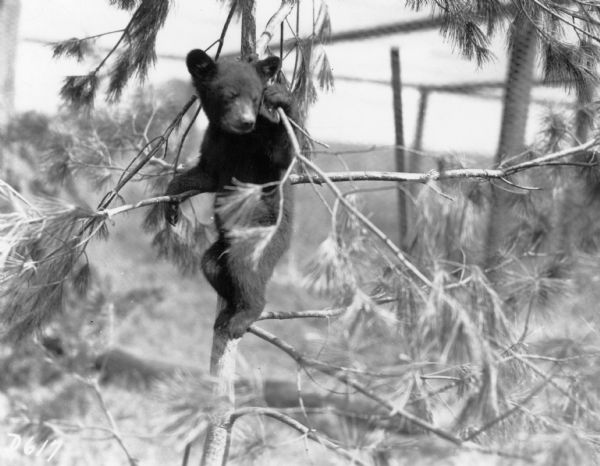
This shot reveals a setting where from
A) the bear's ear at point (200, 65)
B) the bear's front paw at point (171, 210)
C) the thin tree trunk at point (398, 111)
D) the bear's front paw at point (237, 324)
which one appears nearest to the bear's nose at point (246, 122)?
the bear's ear at point (200, 65)

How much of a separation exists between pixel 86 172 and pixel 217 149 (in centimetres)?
138

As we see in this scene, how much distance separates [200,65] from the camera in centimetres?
282

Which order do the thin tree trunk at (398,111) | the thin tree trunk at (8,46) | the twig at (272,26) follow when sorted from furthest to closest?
the thin tree trunk at (8,46)
the thin tree trunk at (398,111)
the twig at (272,26)

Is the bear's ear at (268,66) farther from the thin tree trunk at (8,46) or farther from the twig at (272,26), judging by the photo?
the thin tree trunk at (8,46)

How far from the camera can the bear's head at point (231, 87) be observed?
257 cm

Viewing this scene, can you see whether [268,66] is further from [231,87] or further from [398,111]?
[398,111]

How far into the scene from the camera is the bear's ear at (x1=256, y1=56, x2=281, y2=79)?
2.66 meters

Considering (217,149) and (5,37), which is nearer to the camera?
(217,149)

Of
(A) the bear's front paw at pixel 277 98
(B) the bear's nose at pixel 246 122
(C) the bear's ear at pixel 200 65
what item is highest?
(C) the bear's ear at pixel 200 65

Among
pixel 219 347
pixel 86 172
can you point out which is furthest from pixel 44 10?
pixel 219 347

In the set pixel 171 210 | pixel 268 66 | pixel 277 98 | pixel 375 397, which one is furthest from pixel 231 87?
pixel 375 397

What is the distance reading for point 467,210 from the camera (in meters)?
1.62

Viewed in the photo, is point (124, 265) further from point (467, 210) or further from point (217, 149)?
point (467, 210)

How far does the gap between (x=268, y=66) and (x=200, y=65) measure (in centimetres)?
32
